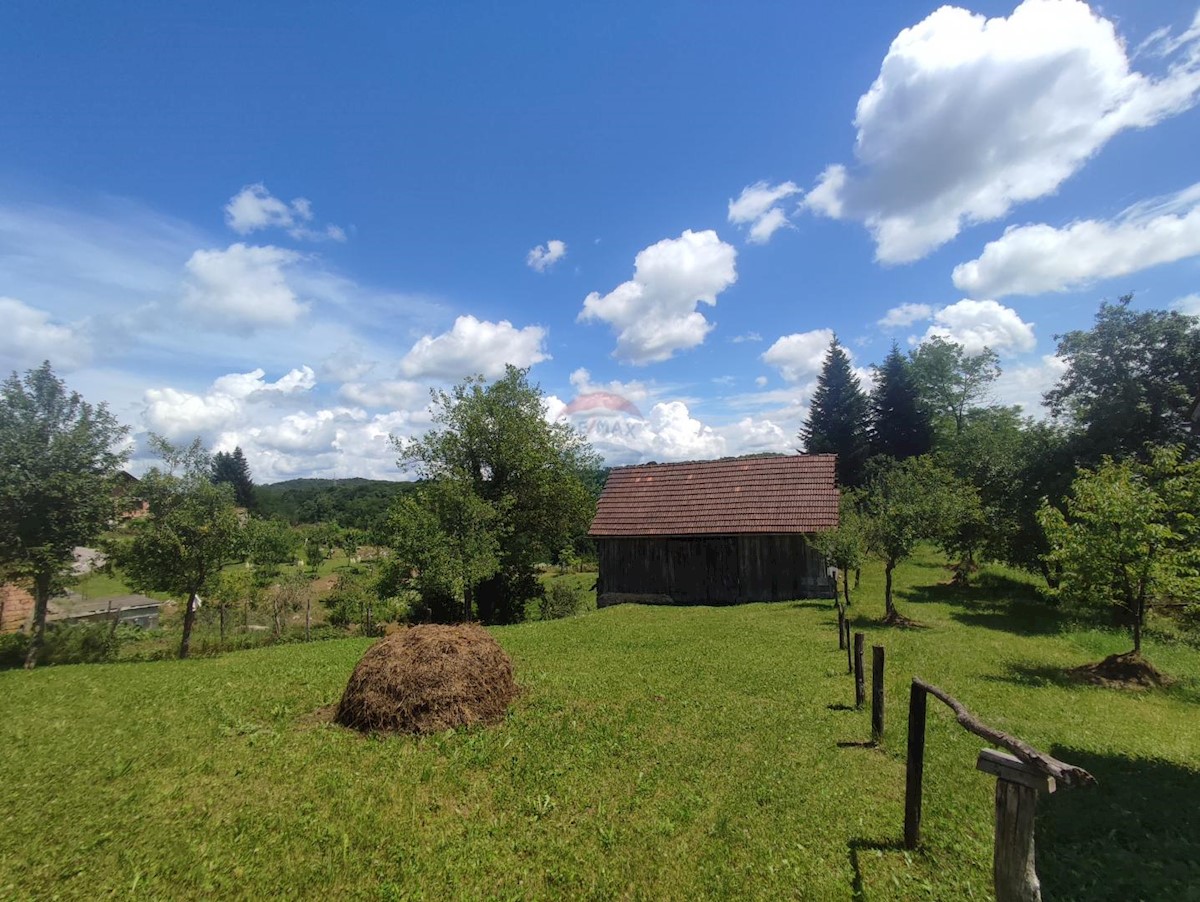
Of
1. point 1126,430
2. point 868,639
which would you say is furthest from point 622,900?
point 1126,430

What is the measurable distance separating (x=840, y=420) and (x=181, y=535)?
173 ft

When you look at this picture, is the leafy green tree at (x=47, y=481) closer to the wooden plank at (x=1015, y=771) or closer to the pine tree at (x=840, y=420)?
the wooden plank at (x=1015, y=771)

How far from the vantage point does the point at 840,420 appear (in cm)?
5438

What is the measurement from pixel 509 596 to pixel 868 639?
59.9 feet

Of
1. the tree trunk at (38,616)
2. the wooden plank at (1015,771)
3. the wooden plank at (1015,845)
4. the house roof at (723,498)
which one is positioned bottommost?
the tree trunk at (38,616)

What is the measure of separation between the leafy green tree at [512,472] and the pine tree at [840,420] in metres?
33.2

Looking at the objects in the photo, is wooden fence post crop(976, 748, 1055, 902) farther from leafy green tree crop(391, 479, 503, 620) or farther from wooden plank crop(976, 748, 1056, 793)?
leafy green tree crop(391, 479, 503, 620)

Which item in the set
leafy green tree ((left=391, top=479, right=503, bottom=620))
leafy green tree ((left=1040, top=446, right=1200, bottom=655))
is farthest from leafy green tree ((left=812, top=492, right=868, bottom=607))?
leafy green tree ((left=391, top=479, right=503, bottom=620))

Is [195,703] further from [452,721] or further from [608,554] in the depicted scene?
[608,554]

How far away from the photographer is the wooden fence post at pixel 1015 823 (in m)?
4.05

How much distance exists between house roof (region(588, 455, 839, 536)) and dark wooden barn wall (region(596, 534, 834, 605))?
0.65 m

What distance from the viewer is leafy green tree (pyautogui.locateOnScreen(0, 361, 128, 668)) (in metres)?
15.6

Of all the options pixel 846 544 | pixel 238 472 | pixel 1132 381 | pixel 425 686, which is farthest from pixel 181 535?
pixel 238 472

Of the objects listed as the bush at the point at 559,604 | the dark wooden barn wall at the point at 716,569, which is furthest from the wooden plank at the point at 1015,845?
→ the bush at the point at 559,604
